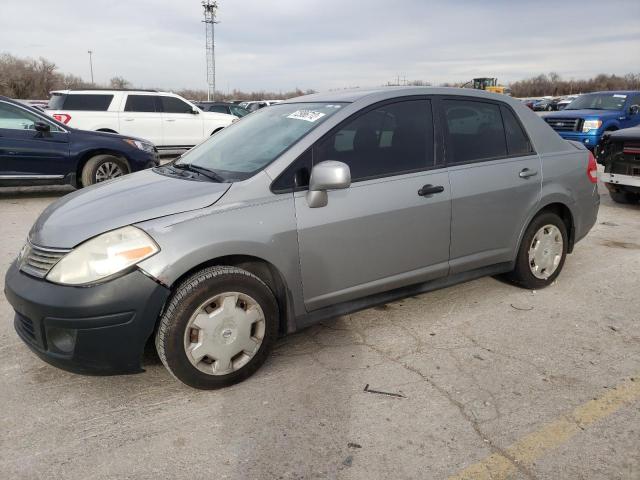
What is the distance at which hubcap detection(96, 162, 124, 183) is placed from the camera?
8.47 meters

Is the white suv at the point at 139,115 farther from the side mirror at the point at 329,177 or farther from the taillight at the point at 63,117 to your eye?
the side mirror at the point at 329,177

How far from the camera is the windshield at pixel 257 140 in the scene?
320 centimetres

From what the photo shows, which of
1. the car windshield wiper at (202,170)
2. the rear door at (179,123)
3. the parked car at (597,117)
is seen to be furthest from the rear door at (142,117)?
the parked car at (597,117)

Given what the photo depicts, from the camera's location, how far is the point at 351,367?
3143 millimetres

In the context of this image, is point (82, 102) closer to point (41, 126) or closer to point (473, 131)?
point (41, 126)

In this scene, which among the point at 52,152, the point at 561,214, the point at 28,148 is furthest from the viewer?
the point at 52,152

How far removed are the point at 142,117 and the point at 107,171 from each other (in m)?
4.71

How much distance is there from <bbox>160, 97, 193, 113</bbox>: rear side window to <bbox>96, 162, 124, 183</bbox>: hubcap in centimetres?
511

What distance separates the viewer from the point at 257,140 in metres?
3.53

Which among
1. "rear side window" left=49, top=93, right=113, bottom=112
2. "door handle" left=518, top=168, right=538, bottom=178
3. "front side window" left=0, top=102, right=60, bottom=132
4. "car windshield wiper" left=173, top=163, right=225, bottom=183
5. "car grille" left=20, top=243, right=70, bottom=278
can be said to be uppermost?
"rear side window" left=49, top=93, right=113, bottom=112

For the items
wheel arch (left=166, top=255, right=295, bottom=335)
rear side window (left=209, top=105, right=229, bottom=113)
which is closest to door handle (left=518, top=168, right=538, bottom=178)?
wheel arch (left=166, top=255, right=295, bottom=335)

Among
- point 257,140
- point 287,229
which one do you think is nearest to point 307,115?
point 257,140

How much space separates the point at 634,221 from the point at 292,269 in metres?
6.18

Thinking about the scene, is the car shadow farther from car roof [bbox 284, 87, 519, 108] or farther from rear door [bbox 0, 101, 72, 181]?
car roof [bbox 284, 87, 519, 108]
